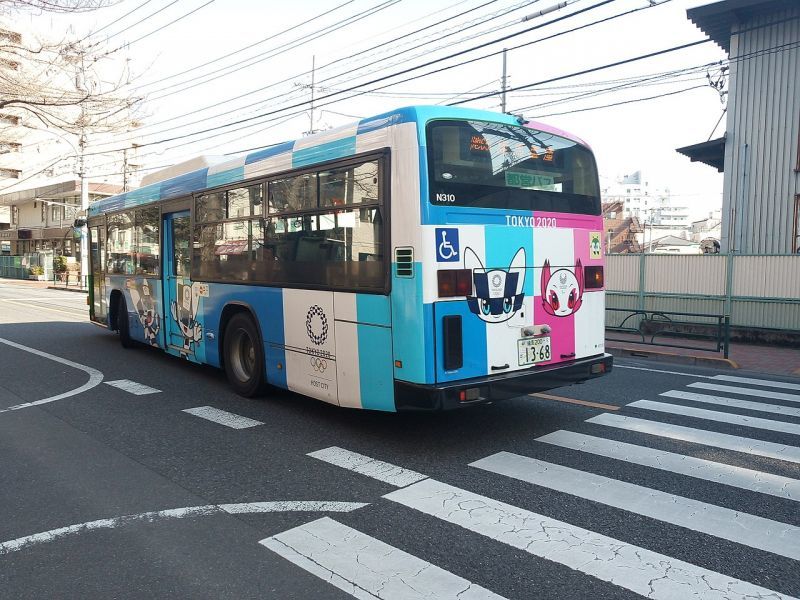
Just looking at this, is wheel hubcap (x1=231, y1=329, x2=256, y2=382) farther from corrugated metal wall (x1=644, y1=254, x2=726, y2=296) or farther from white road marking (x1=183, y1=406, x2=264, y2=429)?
corrugated metal wall (x1=644, y1=254, x2=726, y2=296)

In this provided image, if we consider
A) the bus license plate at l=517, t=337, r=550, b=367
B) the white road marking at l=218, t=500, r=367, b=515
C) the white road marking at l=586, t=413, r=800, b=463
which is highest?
the bus license plate at l=517, t=337, r=550, b=367

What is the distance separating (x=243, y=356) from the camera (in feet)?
27.4

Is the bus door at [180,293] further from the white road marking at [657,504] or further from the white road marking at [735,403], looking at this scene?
the white road marking at [735,403]

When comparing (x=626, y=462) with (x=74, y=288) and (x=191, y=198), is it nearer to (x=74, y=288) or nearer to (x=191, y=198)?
(x=191, y=198)

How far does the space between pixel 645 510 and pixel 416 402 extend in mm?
1995

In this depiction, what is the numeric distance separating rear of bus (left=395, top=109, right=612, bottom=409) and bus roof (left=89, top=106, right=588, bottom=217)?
43 millimetres

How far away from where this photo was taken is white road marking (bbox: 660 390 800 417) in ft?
25.5

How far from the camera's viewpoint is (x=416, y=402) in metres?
5.56

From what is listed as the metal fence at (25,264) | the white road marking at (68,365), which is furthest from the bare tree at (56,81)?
the metal fence at (25,264)

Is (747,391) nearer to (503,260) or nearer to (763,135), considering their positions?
(503,260)

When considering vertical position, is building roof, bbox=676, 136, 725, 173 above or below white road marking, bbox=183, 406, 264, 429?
above

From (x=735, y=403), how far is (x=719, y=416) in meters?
0.98

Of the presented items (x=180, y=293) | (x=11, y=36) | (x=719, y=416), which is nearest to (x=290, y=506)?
(x=719, y=416)

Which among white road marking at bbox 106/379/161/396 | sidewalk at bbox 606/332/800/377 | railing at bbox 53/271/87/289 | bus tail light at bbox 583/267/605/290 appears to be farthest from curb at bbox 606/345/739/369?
railing at bbox 53/271/87/289
